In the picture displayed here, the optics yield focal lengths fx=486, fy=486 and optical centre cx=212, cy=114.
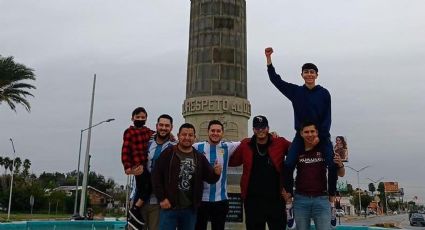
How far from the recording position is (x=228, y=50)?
49.7ft

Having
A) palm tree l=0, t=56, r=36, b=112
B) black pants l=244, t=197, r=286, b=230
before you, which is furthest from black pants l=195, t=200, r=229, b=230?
palm tree l=0, t=56, r=36, b=112

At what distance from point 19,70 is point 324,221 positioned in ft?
89.5

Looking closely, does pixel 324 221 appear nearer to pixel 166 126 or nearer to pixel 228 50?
pixel 166 126

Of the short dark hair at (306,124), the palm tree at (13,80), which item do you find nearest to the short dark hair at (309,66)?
the short dark hair at (306,124)

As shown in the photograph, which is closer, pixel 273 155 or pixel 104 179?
pixel 273 155

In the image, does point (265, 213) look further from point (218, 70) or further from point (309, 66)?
point (218, 70)

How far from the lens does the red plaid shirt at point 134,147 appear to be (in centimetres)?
652

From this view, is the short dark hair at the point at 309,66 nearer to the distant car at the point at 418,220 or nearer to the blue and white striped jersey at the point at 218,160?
the blue and white striped jersey at the point at 218,160

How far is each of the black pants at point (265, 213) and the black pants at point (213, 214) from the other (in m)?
0.44

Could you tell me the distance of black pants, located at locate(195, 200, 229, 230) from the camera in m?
6.64

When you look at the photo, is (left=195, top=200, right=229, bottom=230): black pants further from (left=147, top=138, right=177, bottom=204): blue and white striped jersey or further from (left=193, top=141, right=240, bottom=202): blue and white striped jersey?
(left=147, top=138, right=177, bottom=204): blue and white striped jersey

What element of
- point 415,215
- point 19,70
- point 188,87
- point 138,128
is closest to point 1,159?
point 19,70

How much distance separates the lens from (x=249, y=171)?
21.2 feet

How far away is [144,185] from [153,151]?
0.49 m
